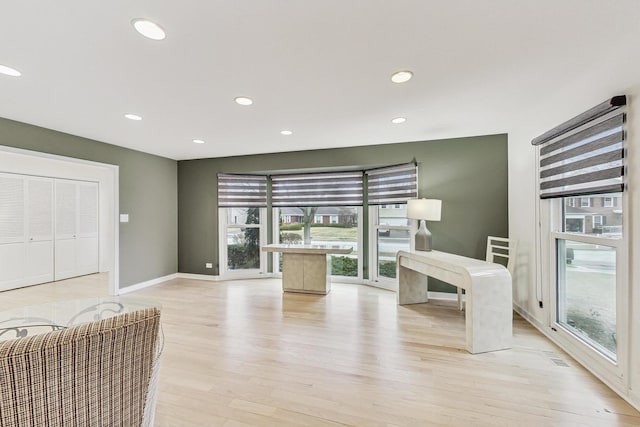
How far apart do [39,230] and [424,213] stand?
683 cm

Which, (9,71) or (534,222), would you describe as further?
(534,222)

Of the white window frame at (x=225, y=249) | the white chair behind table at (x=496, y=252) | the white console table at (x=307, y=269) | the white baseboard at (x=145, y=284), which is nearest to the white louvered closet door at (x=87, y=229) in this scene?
the white baseboard at (x=145, y=284)

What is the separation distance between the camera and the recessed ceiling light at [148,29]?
4.99 feet

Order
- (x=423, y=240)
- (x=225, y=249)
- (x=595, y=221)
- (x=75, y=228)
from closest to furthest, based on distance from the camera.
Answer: (x=595, y=221) < (x=423, y=240) < (x=225, y=249) < (x=75, y=228)

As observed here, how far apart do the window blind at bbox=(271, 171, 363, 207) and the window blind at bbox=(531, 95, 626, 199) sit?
2.62 metres

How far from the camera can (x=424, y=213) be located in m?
3.58

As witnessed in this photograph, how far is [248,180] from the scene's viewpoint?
525 centimetres

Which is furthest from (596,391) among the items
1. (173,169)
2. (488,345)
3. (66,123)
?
(173,169)

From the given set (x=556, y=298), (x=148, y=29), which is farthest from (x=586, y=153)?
(x=148, y=29)

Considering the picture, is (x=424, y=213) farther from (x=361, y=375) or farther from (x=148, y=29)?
(x=148, y=29)

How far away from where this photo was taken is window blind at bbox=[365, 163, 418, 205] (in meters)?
4.15

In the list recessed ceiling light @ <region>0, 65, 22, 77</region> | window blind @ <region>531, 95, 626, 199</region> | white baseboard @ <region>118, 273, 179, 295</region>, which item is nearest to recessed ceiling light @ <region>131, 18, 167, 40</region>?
recessed ceiling light @ <region>0, 65, 22, 77</region>

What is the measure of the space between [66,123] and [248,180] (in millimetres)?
2632

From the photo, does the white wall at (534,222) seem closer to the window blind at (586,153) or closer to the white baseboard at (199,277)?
the window blind at (586,153)
